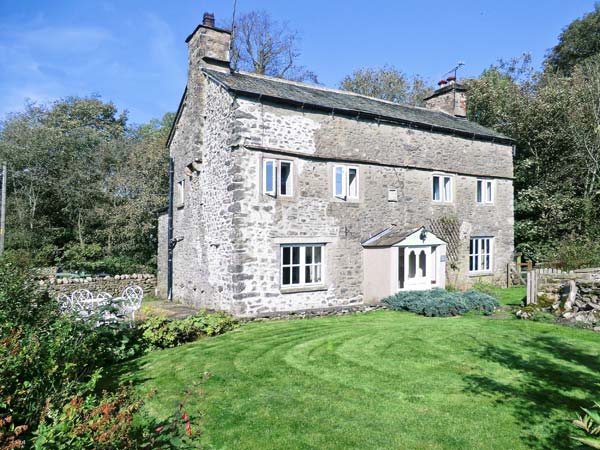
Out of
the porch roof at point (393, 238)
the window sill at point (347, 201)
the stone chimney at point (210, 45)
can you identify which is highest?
the stone chimney at point (210, 45)

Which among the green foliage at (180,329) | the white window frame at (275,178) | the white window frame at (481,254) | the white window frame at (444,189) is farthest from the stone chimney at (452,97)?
the green foliage at (180,329)

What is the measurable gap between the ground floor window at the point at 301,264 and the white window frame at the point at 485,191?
9276mm

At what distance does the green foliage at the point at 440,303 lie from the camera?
13.3 m

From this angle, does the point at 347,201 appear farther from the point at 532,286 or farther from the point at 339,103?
the point at 532,286

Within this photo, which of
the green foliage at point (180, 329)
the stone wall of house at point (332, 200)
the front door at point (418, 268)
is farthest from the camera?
the front door at point (418, 268)

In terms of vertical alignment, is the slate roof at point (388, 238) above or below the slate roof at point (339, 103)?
below

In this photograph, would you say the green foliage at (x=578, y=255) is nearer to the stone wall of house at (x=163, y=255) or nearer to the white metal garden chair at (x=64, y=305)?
the stone wall of house at (x=163, y=255)

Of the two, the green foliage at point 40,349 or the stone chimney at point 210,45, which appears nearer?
the green foliage at point 40,349

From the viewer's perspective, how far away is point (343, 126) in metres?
15.1

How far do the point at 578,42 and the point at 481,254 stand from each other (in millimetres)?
28594

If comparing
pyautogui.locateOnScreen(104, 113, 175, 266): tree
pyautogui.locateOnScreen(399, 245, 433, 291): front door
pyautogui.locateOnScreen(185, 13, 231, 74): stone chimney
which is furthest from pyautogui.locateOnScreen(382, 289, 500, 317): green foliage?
pyautogui.locateOnScreen(104, 113, 175, 266): tree

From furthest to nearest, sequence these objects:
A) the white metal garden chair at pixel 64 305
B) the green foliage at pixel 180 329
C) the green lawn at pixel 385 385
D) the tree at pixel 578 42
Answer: the tree at pixel 578 42 < the green foliage at pixel 180 329 < the white metal garden chair at pixel 64 305 < the green lawn at pixel 385 385

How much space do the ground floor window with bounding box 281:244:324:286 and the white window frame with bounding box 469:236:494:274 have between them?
8.61 metres

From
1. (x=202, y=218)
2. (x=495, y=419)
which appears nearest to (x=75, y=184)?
(x=202, y=218)
